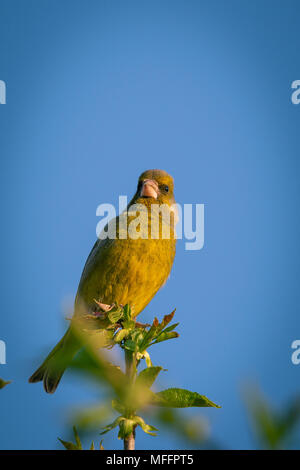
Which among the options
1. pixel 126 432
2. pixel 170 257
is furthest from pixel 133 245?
pixel 126 432

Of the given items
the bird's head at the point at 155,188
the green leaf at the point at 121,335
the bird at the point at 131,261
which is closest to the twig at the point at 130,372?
the green leaf at the point at 121,335

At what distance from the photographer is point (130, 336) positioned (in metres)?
1.71

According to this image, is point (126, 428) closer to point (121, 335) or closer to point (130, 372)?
point (130, 372)

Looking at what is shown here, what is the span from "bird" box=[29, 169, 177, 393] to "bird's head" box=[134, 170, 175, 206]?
0.01 metres

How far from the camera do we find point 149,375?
1.17 metres

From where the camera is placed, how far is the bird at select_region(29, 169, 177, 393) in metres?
4.54

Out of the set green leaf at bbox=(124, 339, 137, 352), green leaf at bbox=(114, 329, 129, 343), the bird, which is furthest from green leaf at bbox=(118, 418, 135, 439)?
the bird

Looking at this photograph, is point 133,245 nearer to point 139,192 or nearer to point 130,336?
point 139,192

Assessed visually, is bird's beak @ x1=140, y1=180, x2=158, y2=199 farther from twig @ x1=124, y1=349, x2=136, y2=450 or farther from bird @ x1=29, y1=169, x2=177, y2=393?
twig @ x1=124, y1=349, x2=136, y2=450

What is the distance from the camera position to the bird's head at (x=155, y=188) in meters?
5.13

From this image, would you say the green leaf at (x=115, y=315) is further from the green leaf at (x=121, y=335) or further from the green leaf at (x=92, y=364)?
the green leaf at (x=92, y=364)

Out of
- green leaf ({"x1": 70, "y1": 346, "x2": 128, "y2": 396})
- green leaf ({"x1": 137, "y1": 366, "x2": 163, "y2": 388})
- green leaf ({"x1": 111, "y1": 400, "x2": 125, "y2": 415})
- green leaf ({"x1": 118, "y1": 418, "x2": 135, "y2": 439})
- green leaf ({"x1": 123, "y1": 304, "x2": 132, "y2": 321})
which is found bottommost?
green leaf ({"x1": 118, "y1": 418, "x2": 135, "y2": 439})
